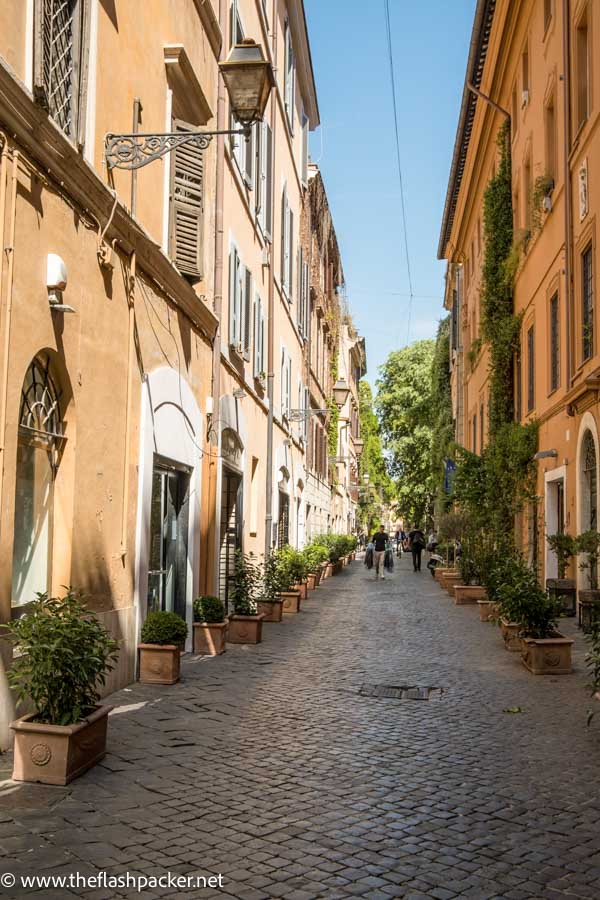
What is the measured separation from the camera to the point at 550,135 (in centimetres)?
1902

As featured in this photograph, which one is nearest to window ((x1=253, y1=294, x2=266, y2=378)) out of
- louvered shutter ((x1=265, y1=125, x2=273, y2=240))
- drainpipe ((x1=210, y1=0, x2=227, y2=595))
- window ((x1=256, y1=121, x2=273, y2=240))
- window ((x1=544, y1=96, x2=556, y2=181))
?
window ((x1=256, y1=121, x2=273, y2=240))

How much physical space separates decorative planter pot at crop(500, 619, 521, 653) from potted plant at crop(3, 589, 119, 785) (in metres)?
7.05

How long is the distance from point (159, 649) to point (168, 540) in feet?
7.68

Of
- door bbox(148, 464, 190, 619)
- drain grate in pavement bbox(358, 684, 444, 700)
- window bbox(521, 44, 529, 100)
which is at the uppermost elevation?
window bbox(521, 44, 529, 100)

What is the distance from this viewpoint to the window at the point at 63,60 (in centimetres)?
649

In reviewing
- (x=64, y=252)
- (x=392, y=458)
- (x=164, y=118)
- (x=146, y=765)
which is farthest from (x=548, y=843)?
(x=392, y=458)

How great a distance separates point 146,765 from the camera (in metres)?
6.04

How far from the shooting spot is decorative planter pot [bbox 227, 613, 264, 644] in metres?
12.7

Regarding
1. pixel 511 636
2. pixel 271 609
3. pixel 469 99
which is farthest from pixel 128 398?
pixel 469 99

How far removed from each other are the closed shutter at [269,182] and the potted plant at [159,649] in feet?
37.2

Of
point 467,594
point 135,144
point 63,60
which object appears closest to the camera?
point 63,60

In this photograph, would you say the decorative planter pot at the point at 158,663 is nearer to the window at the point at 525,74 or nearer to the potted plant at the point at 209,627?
the potted plant at the point at 209,627

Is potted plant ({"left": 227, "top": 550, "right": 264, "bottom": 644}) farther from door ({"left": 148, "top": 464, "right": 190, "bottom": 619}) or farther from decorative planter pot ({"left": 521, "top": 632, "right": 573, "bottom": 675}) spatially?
decorative planter pot ({"left": 521, "top": 632, "right": 573, "bottom": 675})

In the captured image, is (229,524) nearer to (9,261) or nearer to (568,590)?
(568,590)
